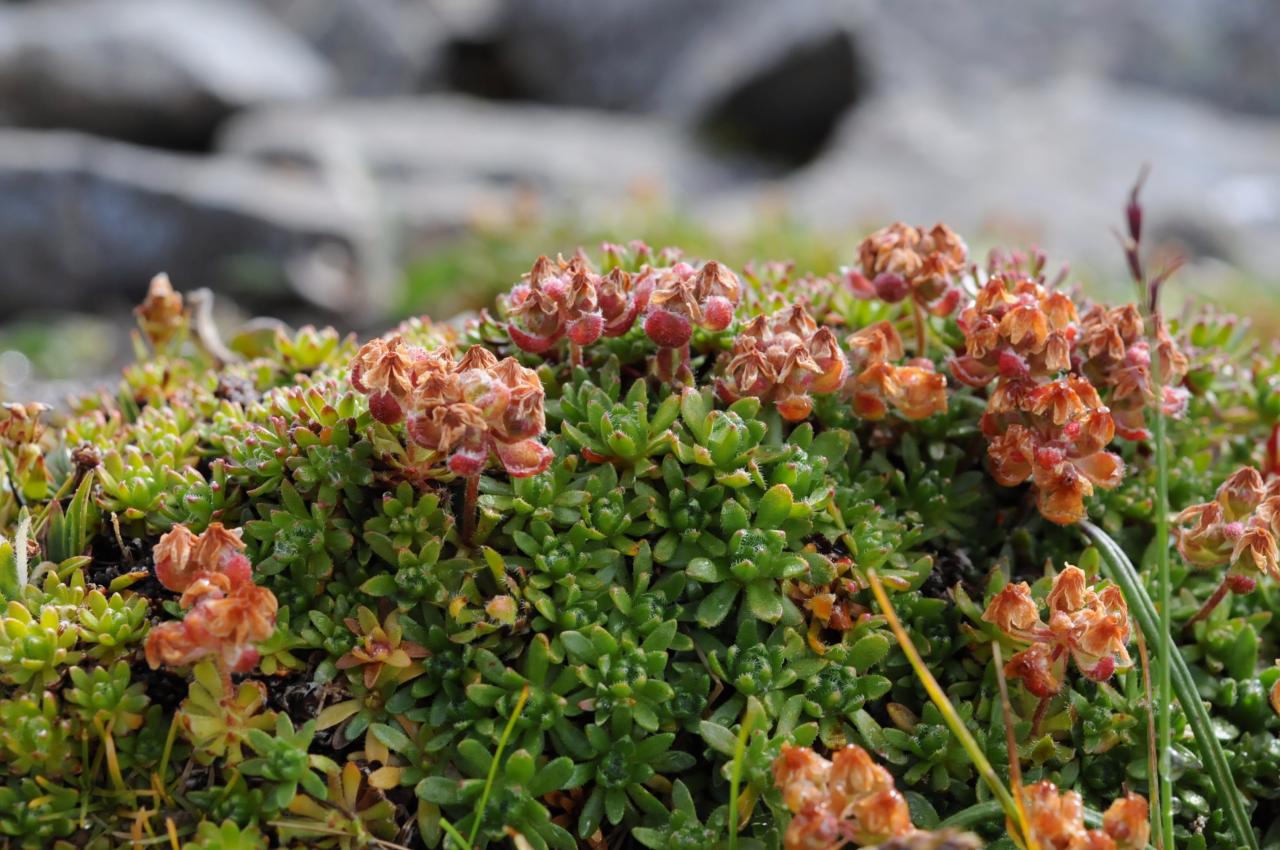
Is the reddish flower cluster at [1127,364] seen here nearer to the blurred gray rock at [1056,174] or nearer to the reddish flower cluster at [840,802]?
the reddish flower cluster at [840,802]

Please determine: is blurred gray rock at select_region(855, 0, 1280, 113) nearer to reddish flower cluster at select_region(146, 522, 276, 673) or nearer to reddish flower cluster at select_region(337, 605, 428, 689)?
reddish flower cluster at select_region(337, 605, 428, 689)

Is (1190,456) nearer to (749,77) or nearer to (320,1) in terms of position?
(749,77)

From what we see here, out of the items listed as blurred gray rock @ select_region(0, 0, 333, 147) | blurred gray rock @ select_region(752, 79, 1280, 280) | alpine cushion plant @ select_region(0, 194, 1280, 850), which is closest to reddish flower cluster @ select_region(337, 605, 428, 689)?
alpine cushion plant @ select_region(0, 194, 1280, 850)

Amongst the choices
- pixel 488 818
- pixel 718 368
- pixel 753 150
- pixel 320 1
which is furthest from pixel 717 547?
pixel 320 1

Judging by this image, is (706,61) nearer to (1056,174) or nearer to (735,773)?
(1056,174)

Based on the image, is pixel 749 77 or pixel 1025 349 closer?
pixel 1025 349

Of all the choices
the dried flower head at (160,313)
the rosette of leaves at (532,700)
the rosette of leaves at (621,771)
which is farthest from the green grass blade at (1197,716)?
the dried flower head at (160,313)
